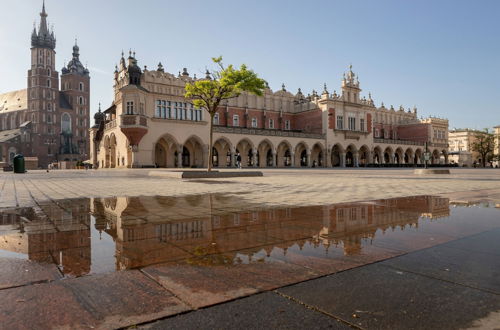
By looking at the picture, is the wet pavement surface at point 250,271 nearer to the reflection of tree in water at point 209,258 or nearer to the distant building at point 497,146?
the reflection of tree in water at point 209,258

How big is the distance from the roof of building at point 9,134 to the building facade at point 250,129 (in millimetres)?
43701

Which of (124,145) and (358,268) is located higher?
(124,145)

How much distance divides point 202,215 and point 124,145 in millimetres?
35338

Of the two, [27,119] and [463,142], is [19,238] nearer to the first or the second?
[27,119]

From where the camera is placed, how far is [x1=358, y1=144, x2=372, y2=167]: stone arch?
193 feet

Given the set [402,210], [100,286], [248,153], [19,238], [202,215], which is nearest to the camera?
[100,286]

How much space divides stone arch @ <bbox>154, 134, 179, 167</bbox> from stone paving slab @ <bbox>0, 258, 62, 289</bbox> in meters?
39.1

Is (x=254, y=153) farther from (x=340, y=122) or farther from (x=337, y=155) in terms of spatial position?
(x=337, y=155)

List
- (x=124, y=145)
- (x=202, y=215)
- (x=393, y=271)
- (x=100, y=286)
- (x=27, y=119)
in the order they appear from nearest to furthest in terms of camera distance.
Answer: (x=100, y=286), (x=393, y=271), (x=202, y=215), (x=124, y=145), (x=27, y=119)

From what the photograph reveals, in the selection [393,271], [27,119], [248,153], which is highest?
[27,119]

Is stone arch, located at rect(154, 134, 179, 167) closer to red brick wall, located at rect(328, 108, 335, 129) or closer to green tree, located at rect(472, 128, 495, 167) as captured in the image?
red brick wall, located at rect(328, 108, 335, 129)

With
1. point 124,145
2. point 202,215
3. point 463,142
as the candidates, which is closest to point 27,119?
point 124,145

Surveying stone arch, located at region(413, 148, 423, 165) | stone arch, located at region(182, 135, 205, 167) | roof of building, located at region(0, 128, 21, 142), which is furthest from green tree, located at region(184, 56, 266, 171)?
roof of building, located at region(0, 128, 21, 142)

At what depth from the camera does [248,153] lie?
168 feet
